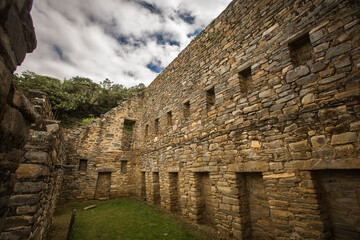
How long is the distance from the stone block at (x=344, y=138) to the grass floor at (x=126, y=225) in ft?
13.2

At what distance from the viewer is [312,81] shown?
11.5 feet

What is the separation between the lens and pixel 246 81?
5.21 metres

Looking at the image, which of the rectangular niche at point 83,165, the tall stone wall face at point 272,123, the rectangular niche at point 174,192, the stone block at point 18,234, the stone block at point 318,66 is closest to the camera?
the stone block at point 18,234

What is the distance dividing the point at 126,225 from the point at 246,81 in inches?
261

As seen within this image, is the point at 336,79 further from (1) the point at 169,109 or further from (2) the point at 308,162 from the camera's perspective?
(1) the point at 169,109

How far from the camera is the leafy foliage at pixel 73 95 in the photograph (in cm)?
1302

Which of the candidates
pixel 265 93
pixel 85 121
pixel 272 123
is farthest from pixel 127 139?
pixel 272 123

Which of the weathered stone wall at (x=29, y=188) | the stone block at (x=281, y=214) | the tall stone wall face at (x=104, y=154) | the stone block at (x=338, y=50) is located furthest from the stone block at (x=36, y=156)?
the tall stone wall face at (x=104, y=154)

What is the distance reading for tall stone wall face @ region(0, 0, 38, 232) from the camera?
1025 mm

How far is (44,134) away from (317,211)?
550 centimetres

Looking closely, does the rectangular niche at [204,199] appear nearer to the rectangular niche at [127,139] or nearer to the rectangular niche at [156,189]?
the rectangular niche at [156,189]

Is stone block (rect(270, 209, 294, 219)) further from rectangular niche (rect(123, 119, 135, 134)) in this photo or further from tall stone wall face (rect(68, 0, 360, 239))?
rectangular niche (rect(123, 119, 135, 134))

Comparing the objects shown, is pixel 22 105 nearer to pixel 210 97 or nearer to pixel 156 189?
pixel 210 97

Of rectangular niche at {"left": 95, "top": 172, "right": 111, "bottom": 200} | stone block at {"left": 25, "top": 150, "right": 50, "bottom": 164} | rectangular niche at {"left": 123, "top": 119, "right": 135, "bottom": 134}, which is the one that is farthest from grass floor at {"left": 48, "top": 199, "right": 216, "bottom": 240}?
rectangular niche at {"left": 123, "top": 119, "right": 135, "bottom": 134}
